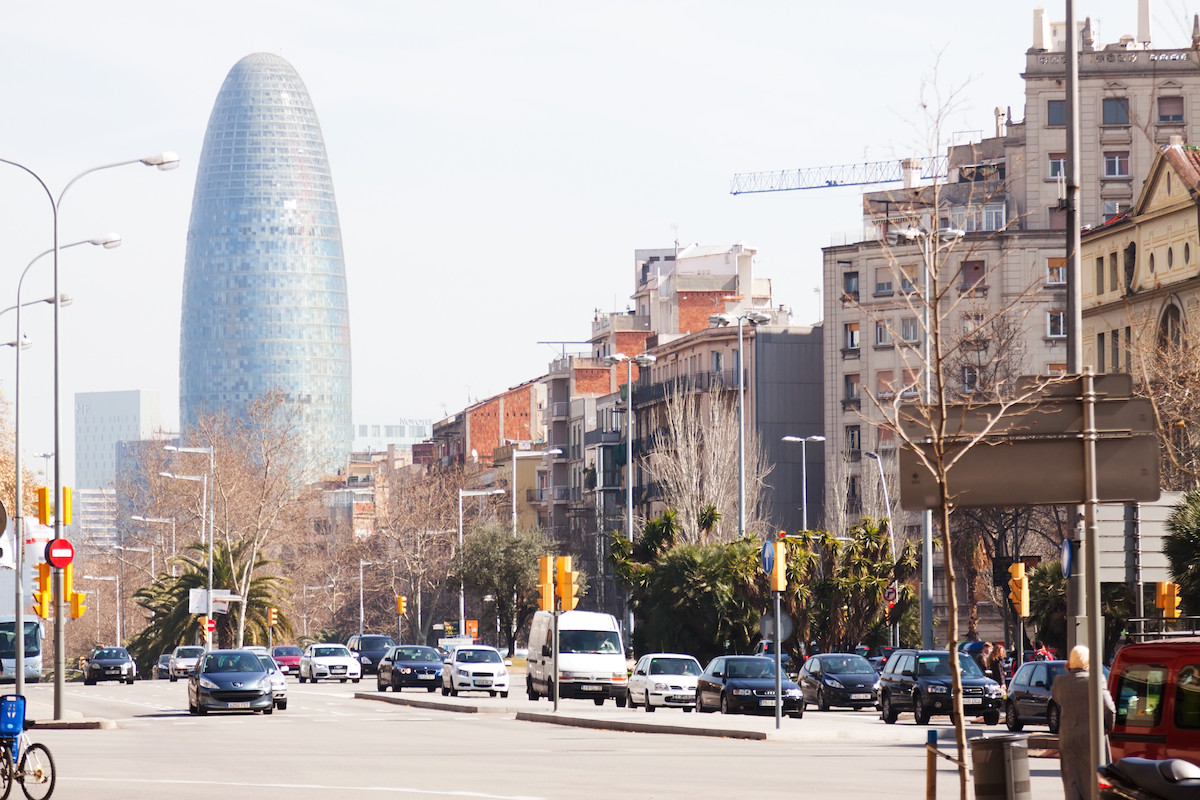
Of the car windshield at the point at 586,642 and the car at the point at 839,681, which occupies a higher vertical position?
the car windshield at the point at 586,642

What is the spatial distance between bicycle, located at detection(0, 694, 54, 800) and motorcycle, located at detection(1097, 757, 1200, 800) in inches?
442

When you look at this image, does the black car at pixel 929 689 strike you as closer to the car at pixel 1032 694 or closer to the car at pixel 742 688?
the car at pixel 742 688

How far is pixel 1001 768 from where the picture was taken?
11273mm

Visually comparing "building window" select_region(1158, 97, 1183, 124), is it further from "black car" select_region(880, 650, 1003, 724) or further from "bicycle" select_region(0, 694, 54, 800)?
"bicycle" select_region(0, 694, 54, 800)

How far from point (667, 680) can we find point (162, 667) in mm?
45069

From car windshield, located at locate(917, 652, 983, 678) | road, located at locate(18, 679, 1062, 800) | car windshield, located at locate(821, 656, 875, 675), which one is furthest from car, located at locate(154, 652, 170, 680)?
car windshield, located at locate(917, 652, 983, 678)

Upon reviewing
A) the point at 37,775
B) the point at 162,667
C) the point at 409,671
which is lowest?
the point at 162,667

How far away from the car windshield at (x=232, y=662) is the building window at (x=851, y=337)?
61.0 m

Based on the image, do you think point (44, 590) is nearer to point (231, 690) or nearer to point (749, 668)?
point (231, 690)

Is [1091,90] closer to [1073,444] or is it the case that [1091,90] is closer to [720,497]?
[720,497]

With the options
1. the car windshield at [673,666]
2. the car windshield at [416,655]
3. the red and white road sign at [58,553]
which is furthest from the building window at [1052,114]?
the red and white road sign at [58,553]

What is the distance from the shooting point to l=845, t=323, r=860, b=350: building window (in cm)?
9881

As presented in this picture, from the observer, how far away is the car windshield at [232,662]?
41.0 m

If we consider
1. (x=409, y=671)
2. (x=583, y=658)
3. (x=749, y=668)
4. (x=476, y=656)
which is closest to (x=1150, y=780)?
(x=749, y=668)
